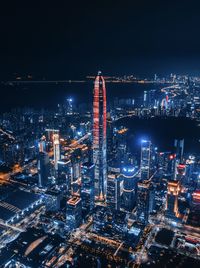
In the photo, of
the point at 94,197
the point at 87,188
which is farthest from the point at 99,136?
the point at 94,197

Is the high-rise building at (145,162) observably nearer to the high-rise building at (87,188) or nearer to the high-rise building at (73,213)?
the high-rise building at (87,188)

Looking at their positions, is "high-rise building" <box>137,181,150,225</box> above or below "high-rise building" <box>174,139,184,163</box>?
below

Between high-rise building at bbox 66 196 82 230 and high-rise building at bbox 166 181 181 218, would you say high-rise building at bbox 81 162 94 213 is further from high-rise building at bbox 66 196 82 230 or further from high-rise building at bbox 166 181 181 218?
high-rise building at bbox 166 181 181 218

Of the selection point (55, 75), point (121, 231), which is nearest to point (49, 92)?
point (55, 75)

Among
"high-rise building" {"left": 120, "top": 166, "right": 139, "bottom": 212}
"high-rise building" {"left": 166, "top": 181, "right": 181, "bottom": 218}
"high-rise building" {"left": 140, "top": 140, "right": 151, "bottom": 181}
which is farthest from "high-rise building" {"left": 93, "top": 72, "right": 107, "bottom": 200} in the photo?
"high-rise building" {"left": 166, "top": 181, "right": 181, "bottom": 218}

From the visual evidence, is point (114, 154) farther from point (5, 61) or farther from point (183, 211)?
point (5, 61)

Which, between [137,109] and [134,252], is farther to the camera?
[137,109]
